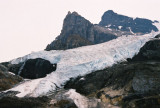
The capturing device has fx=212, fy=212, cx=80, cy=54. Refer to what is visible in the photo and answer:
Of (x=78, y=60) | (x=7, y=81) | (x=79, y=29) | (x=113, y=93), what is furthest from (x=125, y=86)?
(x=79, y=29)

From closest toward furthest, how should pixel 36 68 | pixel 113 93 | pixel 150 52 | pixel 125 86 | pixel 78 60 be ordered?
1. pixel 113 93
2. pixel 125 86
3. pixel 150 52
4. pixel 78 60
5. pixel 36 68

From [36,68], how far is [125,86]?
93.3 ft

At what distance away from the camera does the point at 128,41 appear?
5788 cm

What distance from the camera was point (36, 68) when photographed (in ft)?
174

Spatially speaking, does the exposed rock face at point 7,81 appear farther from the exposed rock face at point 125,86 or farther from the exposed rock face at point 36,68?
the exposed rock face at point 125,86

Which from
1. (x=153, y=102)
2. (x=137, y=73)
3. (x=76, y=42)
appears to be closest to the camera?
(x=153, y=102)

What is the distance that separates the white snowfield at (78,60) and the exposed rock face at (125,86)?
3.65 m

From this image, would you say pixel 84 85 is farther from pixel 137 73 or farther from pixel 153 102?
pixel 153 102

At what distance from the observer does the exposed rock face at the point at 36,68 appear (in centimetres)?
5106

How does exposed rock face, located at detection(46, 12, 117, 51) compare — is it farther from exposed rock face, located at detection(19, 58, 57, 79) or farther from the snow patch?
exposed rock face, located at detection(19, 58, 57, 79)

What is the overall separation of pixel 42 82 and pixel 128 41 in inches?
1142

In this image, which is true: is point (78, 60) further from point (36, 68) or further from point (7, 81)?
point (7, 81)

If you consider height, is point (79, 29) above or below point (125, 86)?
above

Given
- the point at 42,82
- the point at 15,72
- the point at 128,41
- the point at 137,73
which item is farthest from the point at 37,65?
the point at 137,73
